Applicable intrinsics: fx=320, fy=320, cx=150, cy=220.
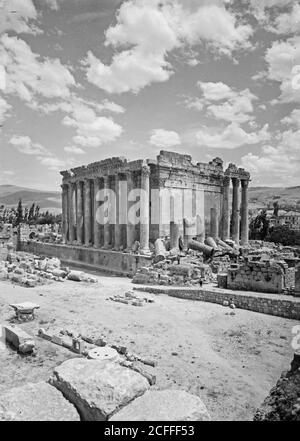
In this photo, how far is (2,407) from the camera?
5.14 m

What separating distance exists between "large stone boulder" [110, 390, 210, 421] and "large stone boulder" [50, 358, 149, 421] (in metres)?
0.33

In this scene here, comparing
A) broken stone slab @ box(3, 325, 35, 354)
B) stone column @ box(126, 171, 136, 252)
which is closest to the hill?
stone column @ box(126, 171, 136, 252)

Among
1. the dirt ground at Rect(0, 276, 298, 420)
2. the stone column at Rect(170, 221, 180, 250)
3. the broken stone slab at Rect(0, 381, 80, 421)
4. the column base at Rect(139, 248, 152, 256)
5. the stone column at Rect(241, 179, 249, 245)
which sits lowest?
the dirt ground at Rect(0, 276, 298, 420)

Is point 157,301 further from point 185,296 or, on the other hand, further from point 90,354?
point 90,354

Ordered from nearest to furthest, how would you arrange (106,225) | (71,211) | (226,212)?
(106,225) < (226,212) < (71,211)

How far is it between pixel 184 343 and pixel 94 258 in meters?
19.1

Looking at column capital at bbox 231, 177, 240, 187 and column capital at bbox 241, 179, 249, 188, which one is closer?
column capital at bbox 231, 177, 240, 187

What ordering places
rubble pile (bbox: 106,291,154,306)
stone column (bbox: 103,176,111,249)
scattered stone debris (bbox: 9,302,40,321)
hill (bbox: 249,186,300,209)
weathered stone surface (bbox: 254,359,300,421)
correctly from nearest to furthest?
weathered stone surface (bbox: 254,359,300,421) → scattered stone debris (bbox: 9,302,40,321) → rubble pile (bbox: 106,291,154,306) → stone column (bbox: 103,176,111,249) → hill (bbox: 249,186,300,209)

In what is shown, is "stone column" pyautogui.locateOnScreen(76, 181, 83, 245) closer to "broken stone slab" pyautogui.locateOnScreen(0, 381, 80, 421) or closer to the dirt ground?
the dirt ground

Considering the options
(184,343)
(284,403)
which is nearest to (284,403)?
(284,403)

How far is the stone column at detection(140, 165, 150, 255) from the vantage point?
24.5 meters

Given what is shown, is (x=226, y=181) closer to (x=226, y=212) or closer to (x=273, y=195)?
(x=226, y=212)

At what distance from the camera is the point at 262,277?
1561cm

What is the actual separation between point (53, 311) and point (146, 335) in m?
4.87
